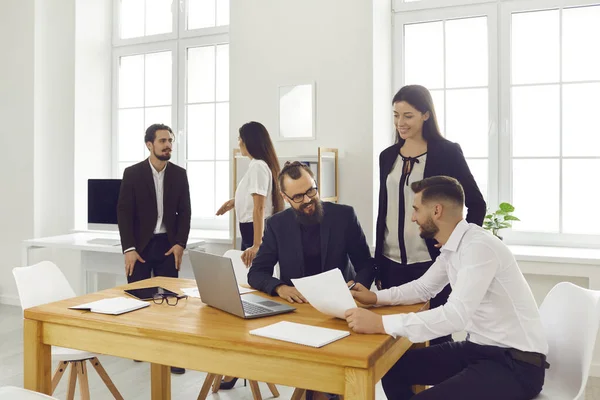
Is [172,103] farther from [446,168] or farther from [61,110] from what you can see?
[446,168]

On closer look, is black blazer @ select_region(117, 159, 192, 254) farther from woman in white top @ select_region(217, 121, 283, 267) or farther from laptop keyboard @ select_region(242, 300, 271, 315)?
laptop keyboard @ select_region(242, 300, 271, 315)

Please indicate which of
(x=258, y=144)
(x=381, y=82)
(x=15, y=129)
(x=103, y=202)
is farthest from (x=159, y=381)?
(x=15, y=129)

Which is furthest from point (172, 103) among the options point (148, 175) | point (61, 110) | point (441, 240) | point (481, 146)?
point (441, 240)

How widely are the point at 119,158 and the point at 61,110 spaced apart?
0.69 meters

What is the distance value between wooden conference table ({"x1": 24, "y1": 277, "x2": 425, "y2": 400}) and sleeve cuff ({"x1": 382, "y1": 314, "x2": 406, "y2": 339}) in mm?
29

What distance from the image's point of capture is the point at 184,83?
525 centimetres

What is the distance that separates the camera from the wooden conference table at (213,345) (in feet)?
5.19

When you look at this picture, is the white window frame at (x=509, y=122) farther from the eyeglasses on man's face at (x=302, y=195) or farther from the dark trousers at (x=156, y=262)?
the dark trousers at (x=156, y=262)

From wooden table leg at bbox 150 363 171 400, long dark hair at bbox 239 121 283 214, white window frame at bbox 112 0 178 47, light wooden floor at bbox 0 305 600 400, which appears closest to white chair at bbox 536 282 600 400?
light wooden floor at bbox 0 305 600 400

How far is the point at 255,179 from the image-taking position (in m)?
3.43

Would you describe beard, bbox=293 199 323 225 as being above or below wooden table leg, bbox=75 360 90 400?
above

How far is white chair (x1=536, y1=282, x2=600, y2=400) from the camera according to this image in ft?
6.25

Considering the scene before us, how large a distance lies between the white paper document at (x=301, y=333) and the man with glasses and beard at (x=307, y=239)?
1.74ft

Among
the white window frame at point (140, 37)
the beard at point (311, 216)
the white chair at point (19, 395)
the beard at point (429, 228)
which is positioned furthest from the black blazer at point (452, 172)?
the white window frame at point (140, 37)
